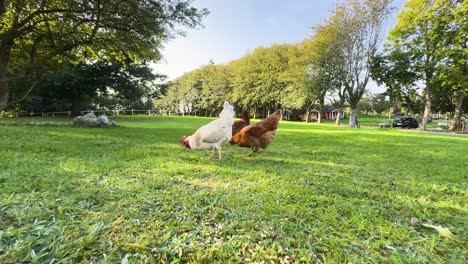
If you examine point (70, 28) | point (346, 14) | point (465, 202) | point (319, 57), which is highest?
point (346, 14)

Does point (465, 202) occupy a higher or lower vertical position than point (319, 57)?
lower

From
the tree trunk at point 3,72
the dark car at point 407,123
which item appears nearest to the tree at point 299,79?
the dark car at point 407,123

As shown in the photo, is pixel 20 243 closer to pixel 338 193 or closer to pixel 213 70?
pixel 338 193

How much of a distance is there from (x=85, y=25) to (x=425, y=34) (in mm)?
28065

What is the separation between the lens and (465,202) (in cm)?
260

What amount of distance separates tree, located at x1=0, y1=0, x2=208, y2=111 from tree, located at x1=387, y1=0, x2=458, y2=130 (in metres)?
23.7

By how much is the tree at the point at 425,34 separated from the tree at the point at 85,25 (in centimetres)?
2374

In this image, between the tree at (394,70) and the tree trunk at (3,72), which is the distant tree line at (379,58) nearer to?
the tree at (394,70)

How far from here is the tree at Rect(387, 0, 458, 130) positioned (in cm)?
2106

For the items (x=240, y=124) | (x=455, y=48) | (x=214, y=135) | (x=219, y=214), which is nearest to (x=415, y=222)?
(x=219, y=214)

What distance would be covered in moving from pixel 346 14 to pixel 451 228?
28.6m

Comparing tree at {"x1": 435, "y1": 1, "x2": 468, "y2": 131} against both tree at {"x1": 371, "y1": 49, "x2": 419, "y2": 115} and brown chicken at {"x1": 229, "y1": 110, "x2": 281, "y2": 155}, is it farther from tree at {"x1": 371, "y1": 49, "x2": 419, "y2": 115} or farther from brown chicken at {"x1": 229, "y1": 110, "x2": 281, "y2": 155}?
brown chicken at {"x1": 229, "y1": 110, "x2": 281, "y2": 155}

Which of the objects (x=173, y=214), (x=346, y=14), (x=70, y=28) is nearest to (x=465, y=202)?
(x=173, y=214)

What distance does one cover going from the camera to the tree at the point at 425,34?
69.1 feet
